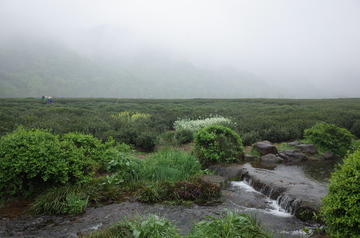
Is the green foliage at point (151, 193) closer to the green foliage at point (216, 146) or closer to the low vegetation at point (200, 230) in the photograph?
the low vegetation at point (200, 230)

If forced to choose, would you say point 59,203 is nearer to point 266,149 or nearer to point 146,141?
point 146,141

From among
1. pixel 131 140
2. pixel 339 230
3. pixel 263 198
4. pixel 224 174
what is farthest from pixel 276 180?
pixel 131 140

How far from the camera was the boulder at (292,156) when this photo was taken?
9641 mm

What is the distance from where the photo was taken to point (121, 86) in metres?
195

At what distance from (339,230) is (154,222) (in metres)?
2.77

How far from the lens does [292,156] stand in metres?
9.80

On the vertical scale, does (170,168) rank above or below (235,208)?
above

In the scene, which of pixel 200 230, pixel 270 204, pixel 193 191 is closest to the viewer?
pixel 200 230

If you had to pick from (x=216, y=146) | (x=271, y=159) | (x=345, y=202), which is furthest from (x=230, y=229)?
(x=271, y=159)

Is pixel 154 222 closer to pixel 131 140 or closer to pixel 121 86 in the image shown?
pixel 131 140

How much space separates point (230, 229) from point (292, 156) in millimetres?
7181

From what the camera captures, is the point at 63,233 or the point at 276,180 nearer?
the point at 63,233

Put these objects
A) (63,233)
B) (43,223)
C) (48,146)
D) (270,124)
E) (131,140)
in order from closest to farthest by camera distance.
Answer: (63,233) → (43,223) → (48,146) → (131,140) → (270,124)

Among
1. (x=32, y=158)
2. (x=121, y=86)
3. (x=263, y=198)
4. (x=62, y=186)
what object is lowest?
(x=263, y=198)
